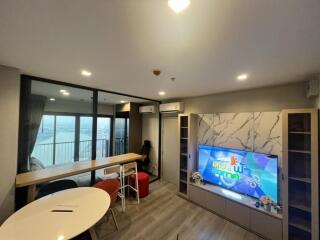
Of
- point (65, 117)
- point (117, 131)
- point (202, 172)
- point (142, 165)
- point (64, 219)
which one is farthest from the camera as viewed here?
point (117, 131)

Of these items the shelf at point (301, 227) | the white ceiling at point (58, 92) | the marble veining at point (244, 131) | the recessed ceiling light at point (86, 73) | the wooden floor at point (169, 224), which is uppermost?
the recessed ceiling light at point (86, 73)

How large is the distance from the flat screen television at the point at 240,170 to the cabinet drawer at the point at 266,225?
0.28 m

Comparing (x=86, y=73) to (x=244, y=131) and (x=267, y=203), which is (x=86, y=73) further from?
(x=267, y=203)

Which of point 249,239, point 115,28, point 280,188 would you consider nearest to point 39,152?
point 115,28

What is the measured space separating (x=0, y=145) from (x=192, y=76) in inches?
107

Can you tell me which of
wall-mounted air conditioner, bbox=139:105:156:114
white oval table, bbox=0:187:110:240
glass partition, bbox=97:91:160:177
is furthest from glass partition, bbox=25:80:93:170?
wall-mounted air conditioner, bbox=139:105:156:114

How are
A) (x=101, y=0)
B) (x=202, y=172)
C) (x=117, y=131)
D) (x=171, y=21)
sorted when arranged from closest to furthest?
(x=101, y=0) < (x=171, y=21) < (x=202, y=172) < (x=117, y=131)

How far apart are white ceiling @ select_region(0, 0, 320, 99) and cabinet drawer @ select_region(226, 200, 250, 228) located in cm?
217

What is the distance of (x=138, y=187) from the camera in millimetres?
3244

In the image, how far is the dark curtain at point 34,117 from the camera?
2309 mm

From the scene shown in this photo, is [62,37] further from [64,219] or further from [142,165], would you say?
[142,165]

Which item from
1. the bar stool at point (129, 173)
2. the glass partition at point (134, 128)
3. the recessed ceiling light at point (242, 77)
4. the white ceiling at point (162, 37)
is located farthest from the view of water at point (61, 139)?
the recessed ceiling light at point (242, 77)

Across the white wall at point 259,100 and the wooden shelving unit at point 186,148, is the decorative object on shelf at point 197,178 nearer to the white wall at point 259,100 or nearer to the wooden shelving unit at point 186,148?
the wooden shelving unit at point 186,148

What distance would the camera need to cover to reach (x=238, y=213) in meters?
2.44
